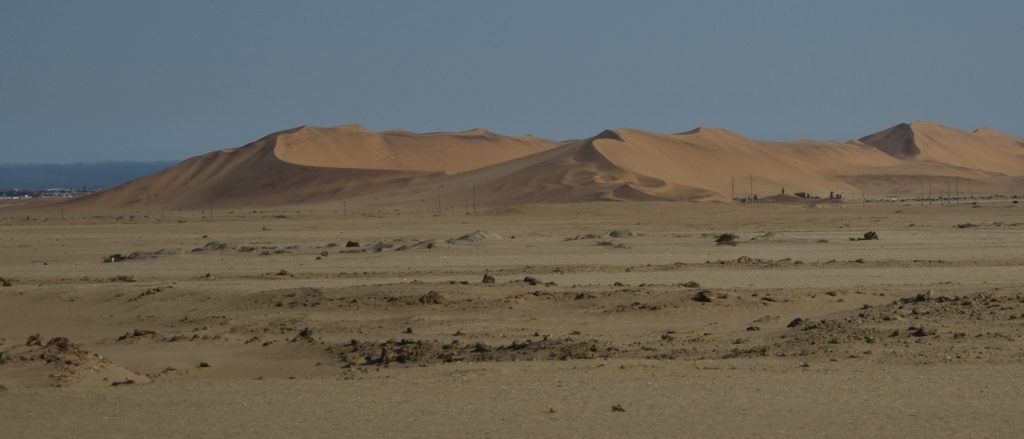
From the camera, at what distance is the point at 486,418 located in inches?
345

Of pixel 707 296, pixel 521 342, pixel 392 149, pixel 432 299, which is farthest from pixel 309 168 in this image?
pixel 521 342

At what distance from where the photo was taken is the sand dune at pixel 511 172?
78125 mm

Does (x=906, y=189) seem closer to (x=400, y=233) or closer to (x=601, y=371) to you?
(x=400, y=233)

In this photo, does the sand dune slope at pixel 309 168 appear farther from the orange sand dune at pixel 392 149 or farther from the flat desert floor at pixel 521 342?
the flat desert floor at pixel 521 342

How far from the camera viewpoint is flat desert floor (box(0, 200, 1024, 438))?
878 cm

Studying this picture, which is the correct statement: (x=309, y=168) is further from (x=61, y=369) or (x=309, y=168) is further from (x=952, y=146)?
(x=61, y=369)

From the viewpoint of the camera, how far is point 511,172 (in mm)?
85875

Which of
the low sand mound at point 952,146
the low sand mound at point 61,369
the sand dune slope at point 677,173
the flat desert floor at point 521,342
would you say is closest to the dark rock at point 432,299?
the flat desert floor at point 521,342

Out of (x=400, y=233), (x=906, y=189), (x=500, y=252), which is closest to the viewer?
(x=500, y=252)

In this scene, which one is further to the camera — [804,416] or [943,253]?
[943,253]

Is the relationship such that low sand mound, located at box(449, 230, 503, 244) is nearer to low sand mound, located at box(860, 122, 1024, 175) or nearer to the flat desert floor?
the flat desert floor

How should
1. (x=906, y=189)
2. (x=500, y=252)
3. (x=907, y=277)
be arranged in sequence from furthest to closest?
1. (x=906, y=189)
2. (x=500, y=252)
3. (x=907, y=277)

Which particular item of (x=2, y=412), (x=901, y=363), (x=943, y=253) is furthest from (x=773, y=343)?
(x=943, y=253)

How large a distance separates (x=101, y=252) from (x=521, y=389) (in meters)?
23.4
